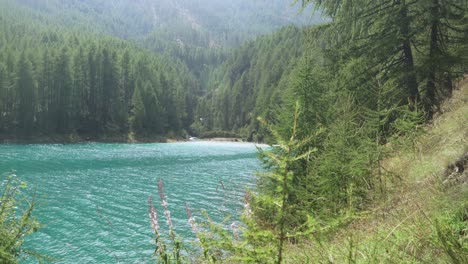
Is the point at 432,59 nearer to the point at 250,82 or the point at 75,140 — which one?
the point at 75,140

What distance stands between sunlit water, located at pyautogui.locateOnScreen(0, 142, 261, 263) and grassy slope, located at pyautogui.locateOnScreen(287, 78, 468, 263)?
53.9 inches

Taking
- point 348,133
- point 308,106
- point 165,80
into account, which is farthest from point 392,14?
point 165,80

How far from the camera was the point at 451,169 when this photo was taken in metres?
5.55

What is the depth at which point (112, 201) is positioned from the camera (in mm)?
19656

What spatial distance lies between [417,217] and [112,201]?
745 inches

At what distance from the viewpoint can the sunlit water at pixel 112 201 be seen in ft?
39.9

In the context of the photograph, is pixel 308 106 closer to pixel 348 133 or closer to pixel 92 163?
pixel 348 133

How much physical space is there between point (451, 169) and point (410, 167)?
163cm

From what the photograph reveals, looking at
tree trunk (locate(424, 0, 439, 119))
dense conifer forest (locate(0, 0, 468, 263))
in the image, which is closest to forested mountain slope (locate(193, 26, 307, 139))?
dense conifer forest (locate(0, 0, 468, 263))

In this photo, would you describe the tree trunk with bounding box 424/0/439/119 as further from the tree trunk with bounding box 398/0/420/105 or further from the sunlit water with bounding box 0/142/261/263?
the sunlit water with bounding box 0/142/261/263

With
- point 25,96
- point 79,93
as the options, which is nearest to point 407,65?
point 25,96

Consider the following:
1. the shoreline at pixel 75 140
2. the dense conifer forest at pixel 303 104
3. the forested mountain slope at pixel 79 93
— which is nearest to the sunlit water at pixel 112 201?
the dense conifer forest at pixel 303 104

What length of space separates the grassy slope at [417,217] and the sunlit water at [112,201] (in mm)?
1368

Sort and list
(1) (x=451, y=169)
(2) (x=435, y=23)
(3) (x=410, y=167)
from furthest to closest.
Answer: (2) (x=435, y=23) < (3) (x=410, y=167) < (1) (x=451, y=169)
